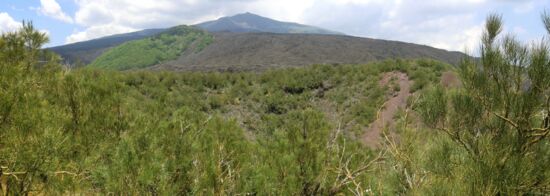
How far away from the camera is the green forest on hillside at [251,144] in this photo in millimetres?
3994

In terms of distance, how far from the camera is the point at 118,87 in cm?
619

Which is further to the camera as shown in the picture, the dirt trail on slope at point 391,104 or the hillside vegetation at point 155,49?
the hillside vegetation at point 155,49

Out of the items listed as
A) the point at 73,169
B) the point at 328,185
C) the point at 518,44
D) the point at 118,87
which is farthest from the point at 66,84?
the point at 518,44

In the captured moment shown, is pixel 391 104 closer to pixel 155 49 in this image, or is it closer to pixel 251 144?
pixel 251 144

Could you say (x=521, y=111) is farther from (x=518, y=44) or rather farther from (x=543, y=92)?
(x=518, y=44)

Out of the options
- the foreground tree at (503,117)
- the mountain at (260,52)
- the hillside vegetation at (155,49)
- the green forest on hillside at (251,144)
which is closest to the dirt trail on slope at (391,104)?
the green forest on hillside at (251,144)

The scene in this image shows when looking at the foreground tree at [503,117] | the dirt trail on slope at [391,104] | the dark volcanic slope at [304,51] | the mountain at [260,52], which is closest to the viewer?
the foreground tree at [503,117]

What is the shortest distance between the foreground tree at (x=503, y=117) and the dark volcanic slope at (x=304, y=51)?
2001 inches

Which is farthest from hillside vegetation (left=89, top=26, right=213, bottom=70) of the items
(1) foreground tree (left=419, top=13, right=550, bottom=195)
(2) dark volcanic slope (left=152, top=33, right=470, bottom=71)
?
(1) foreground tree (left=419, top=13, right=550, bottom=195)

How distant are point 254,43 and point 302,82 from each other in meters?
41.3

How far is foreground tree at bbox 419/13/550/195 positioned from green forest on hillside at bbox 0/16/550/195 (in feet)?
0.03

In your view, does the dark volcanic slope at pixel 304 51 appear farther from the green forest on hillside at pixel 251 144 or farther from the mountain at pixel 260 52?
the green forest on hillside at pixel 251 144

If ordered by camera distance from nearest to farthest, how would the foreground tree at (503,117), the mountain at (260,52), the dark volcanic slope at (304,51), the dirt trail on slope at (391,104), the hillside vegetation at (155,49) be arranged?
the foreground tree at (503,117) → the dirt trail on slope at (391,104) → the mountain at (260,52) → the dark volcanic slope at (304,51) → the hillside vegetation at (155,49)

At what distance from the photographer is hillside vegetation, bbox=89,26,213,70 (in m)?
80.9
